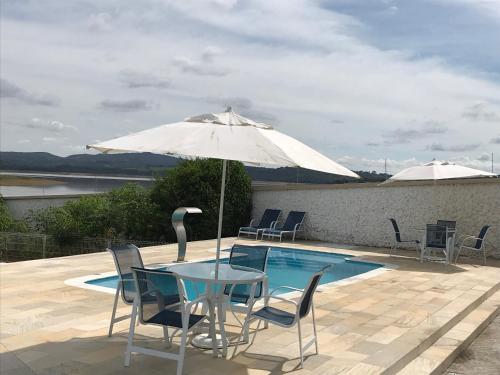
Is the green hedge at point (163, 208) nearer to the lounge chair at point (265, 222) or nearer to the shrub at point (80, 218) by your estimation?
the shrub at point (80, 218)

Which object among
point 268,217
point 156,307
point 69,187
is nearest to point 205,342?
point 156,307

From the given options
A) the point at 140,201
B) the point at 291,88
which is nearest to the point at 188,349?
the point at 291,88

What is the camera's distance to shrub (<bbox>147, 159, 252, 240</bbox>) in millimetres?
15328

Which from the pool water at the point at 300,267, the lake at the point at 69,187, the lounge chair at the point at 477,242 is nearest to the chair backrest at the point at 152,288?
the pool water at the point at 300,267

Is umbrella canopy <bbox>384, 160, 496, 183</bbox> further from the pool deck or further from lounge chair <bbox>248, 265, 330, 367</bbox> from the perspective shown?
lounge chair <bbox>248, 265, 330, 367</bbox>

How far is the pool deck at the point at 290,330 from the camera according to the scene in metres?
4.17

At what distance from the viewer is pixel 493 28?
10.1 meters

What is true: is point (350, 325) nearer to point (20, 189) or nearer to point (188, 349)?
point (188, 349)

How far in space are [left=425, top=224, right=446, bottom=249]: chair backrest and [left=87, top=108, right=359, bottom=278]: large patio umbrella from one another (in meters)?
7.01

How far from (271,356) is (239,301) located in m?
0.73

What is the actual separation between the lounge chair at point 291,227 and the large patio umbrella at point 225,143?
990 centimetres

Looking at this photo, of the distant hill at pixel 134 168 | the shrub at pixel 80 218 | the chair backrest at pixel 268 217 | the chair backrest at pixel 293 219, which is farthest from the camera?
the shrub at pixel 80 218

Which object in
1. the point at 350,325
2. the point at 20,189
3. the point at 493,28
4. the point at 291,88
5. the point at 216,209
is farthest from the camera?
the point at 20,189

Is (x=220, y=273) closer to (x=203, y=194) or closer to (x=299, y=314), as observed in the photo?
(x=299, y=314)
